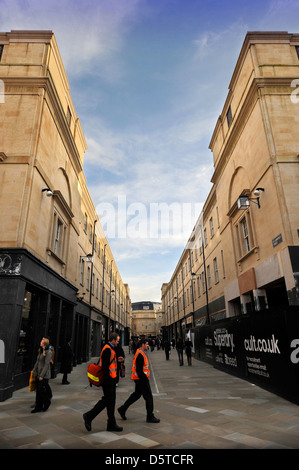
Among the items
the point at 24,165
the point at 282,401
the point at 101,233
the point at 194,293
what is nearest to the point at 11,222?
the point at 24,165

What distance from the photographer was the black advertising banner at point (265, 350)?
7.59 metres

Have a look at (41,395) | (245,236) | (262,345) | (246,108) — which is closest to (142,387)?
(41,395)

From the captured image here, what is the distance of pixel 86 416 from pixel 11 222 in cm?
769

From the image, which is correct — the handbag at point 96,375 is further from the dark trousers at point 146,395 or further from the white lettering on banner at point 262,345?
the white lettering on banner at point 262,345

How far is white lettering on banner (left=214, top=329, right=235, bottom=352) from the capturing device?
505 inches

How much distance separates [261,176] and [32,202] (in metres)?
10.7

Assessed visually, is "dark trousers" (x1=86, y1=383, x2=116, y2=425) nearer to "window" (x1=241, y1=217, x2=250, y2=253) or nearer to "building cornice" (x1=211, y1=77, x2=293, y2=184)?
"window" (x1=241, y1=217, x2=250, y2=253)

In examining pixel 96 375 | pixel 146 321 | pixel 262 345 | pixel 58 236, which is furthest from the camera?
pixel 146 321

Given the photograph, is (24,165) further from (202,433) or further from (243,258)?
(243,258)

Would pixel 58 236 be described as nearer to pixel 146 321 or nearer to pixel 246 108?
pixel 246 108

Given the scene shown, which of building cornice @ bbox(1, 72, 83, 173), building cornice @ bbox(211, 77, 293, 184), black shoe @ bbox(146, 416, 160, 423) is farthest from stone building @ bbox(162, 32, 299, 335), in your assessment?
building cornice @ bbox(1, 72, 83, 173)

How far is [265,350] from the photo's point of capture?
900 cm

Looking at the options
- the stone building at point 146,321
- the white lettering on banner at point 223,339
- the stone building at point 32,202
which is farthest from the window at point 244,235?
the stone building at point 146,321
